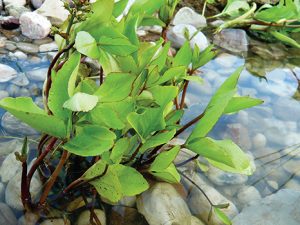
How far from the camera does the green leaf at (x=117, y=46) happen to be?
976mm

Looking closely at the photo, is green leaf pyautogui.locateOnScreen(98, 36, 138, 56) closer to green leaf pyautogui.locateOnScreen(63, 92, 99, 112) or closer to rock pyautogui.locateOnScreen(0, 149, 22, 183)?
green leaf pyautogui.locateOnScreen(63, 92, 99, 112)

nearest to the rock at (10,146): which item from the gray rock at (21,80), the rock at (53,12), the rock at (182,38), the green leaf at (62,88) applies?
the gray rock at (21,80)

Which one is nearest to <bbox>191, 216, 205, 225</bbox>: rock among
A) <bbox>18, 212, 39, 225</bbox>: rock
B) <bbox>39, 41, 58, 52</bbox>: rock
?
<bbox>18, 212, 39, 225</bbox>: rock

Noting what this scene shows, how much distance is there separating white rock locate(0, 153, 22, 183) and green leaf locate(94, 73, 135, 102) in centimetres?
47

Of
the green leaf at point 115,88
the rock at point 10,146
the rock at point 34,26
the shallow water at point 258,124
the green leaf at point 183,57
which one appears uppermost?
the green leaf at point 115,88

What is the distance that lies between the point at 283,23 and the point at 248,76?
0.35 metres

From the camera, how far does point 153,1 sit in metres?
1.38

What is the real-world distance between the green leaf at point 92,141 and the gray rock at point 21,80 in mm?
898

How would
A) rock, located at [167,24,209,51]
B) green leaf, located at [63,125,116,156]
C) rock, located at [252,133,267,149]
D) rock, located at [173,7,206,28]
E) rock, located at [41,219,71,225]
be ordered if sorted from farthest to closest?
rock, located at [173,7,206,28] → rock, located at [167,24,209,51] → rock, located at [252,133,267,149] → rock, located at [41,219,71,225] → green leaf, located at [63,125,116,156]

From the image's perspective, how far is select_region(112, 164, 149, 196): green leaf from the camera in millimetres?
992

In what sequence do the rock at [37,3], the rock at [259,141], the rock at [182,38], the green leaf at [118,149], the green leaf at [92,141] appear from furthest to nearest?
the rock at [37,3], the rock at [182,38], the rock at [259,141], the green leaf at [118,149], the green leaf at [92,141]

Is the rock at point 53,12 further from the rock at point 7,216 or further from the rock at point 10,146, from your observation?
the rock at point 7,216

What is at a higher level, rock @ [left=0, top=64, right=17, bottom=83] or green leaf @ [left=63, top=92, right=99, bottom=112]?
green leaf @ [left=63, top=92, right=99, bottom=112]

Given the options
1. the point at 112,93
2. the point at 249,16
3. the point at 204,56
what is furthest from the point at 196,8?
the point at 112,93
